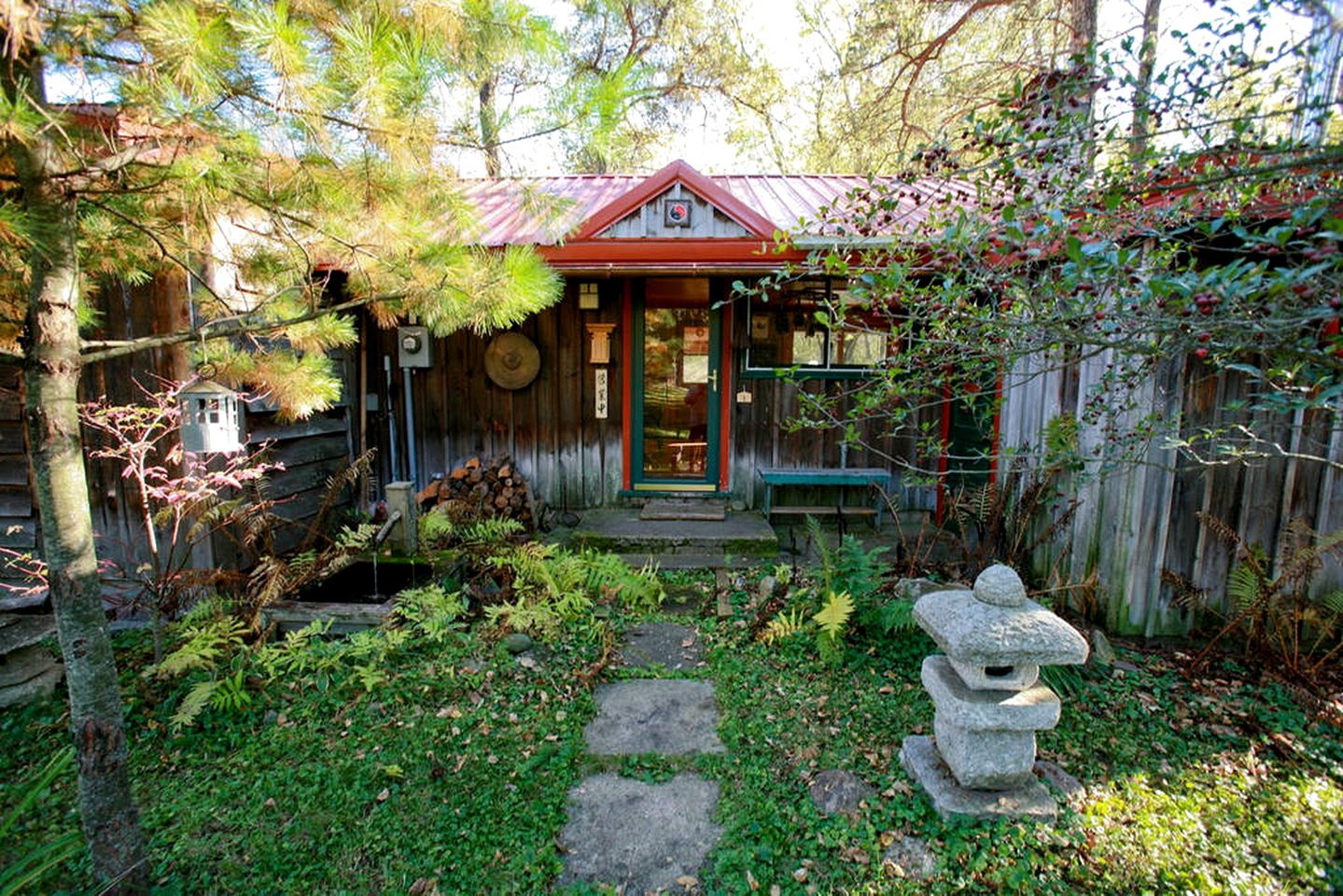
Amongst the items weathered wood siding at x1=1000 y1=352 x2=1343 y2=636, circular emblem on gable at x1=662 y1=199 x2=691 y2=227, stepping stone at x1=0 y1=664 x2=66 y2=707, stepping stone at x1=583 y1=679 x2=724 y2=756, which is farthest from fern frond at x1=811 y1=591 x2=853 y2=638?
stepping stone at x1=0 y1=664 x2=66 y2=707

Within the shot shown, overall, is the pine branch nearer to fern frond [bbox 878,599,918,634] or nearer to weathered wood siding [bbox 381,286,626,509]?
fern frond [bbox 878,599,918,634]

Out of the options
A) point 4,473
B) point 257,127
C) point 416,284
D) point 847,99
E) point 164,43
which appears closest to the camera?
point 164,43

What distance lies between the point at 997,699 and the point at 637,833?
144 centimetres

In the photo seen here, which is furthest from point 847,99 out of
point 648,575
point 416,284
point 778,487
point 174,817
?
point 174,817

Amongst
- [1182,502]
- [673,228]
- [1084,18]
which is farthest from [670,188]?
[1084,18]

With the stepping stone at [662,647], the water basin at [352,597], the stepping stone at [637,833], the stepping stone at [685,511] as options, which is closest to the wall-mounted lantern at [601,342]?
the stepping stone at [685,511]

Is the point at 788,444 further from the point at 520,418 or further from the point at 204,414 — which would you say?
the point at 204,414

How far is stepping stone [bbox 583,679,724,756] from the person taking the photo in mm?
2898

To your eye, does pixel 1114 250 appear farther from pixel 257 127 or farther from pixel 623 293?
pixel 623 293

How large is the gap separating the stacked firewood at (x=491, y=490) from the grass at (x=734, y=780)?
6.98 feet

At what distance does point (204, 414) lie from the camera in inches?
122

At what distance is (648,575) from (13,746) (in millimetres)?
3269

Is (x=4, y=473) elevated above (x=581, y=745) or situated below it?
above

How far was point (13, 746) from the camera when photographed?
9.59 ft
